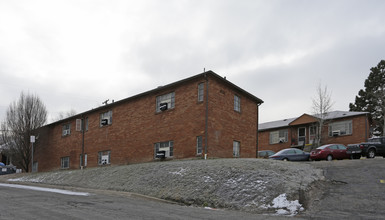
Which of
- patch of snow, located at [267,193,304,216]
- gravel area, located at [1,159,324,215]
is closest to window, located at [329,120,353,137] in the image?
gravel area, located at [1,159,324,215]

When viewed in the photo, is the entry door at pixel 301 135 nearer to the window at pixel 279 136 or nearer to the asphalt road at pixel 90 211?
the window at pixel 279 136

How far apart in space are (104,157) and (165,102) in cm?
799

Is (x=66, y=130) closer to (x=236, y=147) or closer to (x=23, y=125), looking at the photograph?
(x=23, y=125)

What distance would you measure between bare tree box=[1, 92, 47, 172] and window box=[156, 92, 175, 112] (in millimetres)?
15764

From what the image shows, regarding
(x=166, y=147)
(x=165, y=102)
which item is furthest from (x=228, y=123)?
(x=165, y=102)

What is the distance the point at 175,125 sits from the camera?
2117 cm

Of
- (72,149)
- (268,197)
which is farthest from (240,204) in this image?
(72,149)

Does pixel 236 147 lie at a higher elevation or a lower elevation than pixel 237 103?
lower

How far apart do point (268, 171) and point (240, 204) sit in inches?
98.7

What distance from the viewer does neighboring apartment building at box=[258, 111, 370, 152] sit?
3525 centimetres

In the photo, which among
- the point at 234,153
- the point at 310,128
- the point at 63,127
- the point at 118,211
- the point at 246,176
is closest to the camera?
the point at 118,211

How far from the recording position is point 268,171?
12484 mm

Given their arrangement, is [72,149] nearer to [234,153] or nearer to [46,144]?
[46,144]

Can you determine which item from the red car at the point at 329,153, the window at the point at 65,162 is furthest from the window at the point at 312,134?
the window at the point at 65,162
